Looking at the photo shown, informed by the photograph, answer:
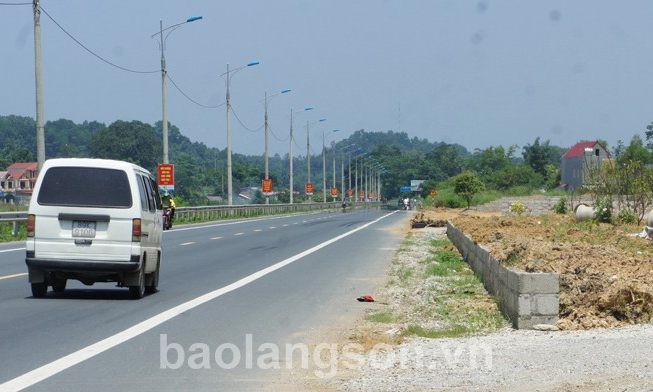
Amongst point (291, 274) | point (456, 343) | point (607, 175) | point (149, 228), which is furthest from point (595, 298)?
point (607, 175)

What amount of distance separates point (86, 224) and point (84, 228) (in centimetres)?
7

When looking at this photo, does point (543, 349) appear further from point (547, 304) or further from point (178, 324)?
point (178, 324)

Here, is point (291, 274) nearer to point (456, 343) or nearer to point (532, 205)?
point (456, 343)

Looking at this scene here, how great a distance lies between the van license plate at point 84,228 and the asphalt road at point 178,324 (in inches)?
38.9

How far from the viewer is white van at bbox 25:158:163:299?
1584 cm

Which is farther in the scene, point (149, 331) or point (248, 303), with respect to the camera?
point (248, 303)

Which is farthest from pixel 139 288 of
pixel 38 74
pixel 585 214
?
pixel 585 214

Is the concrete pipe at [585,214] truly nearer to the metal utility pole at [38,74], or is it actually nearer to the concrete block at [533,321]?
the metal utility pole at [38,74]

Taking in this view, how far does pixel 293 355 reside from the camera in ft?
36.1

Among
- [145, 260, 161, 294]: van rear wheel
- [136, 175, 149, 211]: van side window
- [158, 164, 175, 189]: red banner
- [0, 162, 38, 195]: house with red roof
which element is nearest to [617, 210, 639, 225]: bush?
[158, 164, 175, 189]: red banner

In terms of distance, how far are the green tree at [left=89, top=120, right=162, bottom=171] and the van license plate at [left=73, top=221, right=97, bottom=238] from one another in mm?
111240

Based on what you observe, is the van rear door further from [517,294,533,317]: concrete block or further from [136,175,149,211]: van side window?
[517,294,533,317]: concrete block

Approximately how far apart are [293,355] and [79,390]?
2694 millimetres

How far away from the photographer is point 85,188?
16.1 m
